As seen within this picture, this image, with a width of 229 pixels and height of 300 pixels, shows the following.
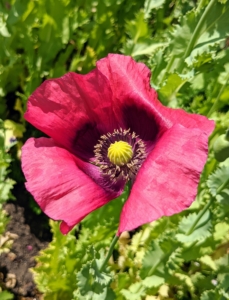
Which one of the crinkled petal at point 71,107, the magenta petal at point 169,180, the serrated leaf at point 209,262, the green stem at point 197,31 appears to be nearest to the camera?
the magenta petal at point 169,180

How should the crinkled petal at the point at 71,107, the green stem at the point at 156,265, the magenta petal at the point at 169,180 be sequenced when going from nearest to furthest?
1. the magenta petal at the point at 169,180
2. the crinkled petal at the point at 71,107
3. the green stem at the point at 156,265

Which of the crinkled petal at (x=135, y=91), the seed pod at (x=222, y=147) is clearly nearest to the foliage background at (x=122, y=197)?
the seed pod at (x=222, y=147)

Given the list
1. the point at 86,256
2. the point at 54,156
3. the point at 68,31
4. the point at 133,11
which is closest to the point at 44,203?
the point at 54,156

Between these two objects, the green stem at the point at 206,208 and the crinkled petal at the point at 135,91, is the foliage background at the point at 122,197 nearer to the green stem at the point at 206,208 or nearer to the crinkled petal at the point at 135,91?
the green stem at the point at 206,208

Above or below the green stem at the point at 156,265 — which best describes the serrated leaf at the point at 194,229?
above

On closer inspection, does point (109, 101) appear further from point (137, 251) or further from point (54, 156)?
point (137, 251)

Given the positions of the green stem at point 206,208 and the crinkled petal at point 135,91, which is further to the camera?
the green stem at point 206,208

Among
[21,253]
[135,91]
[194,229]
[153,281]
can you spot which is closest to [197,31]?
[135,91]
